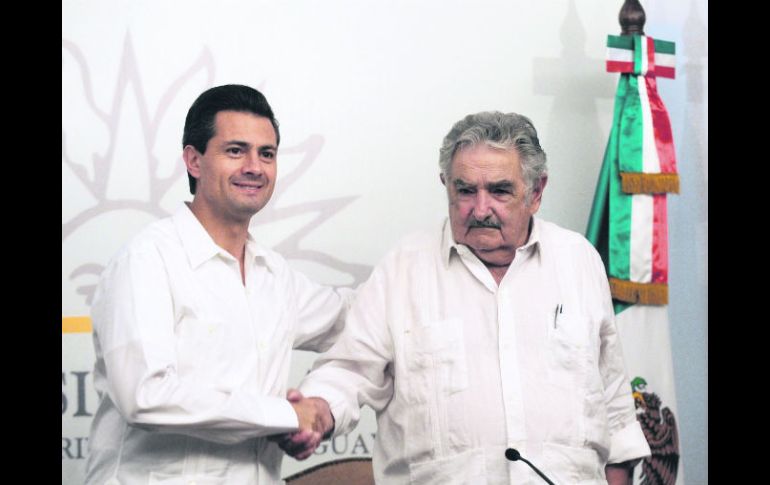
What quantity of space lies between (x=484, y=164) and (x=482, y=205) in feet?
0.35

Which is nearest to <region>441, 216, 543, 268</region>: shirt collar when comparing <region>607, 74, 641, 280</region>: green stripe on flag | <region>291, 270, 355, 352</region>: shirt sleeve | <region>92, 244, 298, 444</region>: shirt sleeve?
<region>291, 270, 355, 352</region>: shirt sleeve

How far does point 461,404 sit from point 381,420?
268mm

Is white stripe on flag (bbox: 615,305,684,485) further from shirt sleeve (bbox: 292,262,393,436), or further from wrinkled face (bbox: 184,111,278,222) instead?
wrinkled face (bbox: 184,111,278,222)

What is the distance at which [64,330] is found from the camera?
354 cm

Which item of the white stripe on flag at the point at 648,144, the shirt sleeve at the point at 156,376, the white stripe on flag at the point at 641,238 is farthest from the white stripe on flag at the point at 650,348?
the shirt sleeve at the point at 156,376

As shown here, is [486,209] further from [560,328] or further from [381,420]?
[381,420]

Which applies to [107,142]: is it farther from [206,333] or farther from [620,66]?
[620,66]

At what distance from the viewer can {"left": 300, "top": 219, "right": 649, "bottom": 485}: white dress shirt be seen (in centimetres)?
267

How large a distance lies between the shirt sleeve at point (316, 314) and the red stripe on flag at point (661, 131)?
4.15 feet

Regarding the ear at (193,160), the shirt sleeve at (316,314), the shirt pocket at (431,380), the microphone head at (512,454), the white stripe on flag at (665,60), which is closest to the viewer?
the microphone head at (512,454)

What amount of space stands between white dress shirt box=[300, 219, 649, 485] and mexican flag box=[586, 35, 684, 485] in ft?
2.21

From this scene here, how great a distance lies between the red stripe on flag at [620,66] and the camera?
11.7 ft

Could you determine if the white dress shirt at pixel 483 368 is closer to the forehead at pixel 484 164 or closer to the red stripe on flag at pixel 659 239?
the forehead at pixel 484 164

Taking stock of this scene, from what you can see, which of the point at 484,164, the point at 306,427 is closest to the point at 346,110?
the point at 484,164
